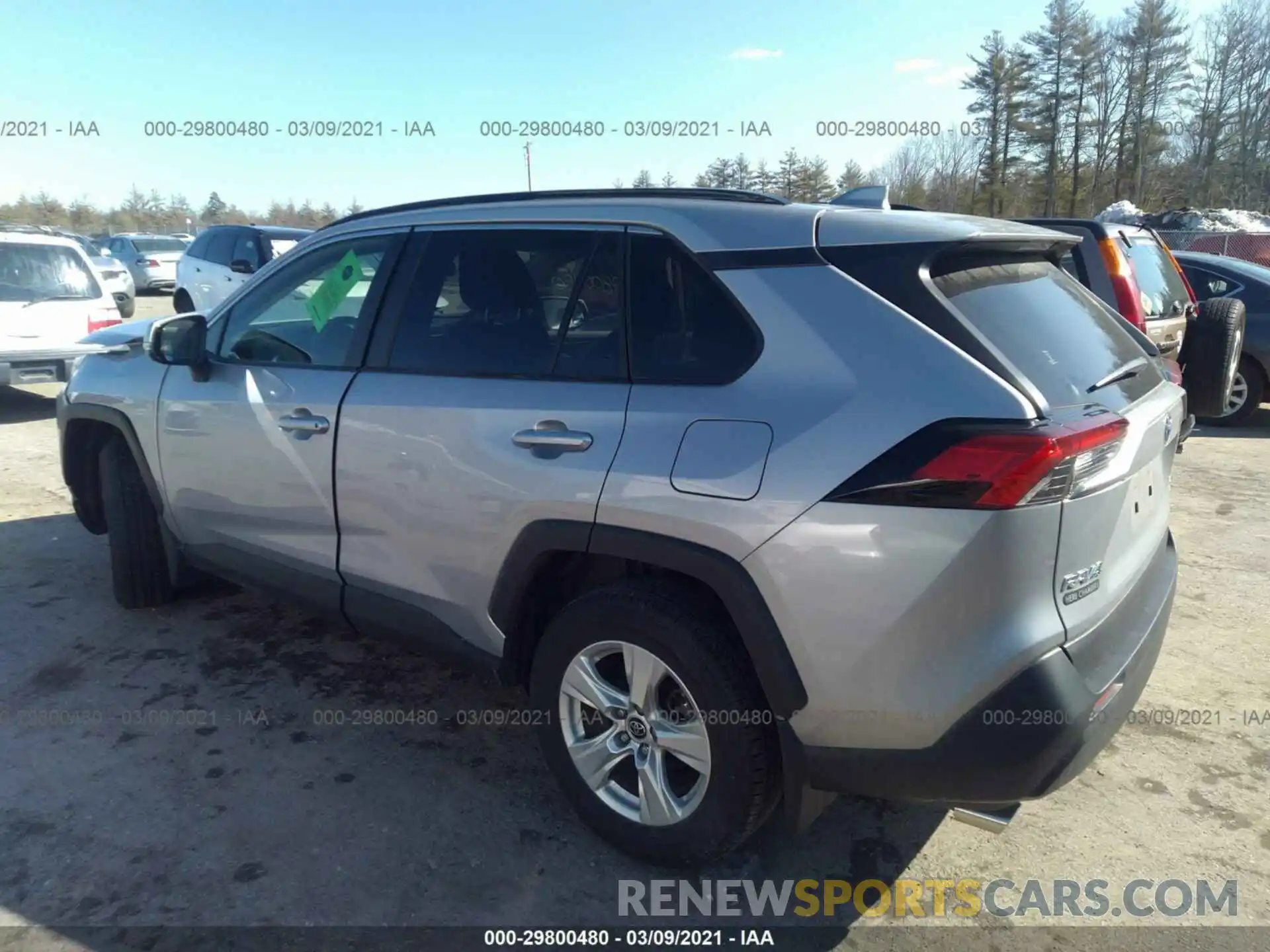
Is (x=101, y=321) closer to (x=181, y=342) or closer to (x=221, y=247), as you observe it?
(x=221, y=247)

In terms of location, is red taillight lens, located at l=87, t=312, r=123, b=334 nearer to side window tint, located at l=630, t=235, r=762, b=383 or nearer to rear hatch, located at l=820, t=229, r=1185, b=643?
side window tint, located at l=630, t=235, r=762, b=383

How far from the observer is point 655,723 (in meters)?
2.58

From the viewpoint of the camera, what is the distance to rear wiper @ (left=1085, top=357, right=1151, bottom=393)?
8.02 ft

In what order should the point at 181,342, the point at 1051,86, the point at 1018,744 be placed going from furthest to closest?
the point at 1051,86 < the point at 181,342 < the point at 1018,744

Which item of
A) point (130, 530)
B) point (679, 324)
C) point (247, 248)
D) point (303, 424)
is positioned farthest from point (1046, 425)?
point (247, 248)

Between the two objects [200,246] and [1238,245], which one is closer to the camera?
[200,246]

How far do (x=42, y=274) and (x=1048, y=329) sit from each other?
10.2 meters

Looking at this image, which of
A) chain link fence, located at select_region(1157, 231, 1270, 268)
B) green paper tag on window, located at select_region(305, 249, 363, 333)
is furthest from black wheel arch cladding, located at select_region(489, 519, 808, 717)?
chain link fence, located at select_region(1157, 231, 1270, 268)

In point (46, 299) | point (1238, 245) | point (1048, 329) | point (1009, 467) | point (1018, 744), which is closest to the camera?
point (1009, 467)

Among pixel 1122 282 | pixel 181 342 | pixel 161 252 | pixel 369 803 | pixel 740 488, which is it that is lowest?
pixel 369 803

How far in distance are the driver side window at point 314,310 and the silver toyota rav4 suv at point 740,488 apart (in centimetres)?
3

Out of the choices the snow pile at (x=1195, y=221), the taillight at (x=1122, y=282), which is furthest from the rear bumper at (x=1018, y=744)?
the snow pile at (x=1195, y=221)

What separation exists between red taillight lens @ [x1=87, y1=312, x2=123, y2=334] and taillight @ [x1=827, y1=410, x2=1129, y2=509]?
929cm

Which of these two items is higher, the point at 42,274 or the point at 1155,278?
the point at 42,274
